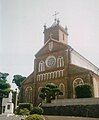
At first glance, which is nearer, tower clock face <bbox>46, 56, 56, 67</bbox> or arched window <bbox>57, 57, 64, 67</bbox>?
arched window <bbox>57, 57, 64, 67</bbox>

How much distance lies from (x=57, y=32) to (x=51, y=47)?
6.57 metres

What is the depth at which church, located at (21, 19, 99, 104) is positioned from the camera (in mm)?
43531

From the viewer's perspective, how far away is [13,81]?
7150 centimetres

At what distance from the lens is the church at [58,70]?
1714 inches

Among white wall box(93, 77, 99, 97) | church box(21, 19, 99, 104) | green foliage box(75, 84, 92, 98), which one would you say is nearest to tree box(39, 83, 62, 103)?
church box(21, 19, 99, 104)

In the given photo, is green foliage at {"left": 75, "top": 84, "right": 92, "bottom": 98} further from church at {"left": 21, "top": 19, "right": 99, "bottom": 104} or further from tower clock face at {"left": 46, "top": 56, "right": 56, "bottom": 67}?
tower clock face at {"left": 46, "top": 56, "right": 56, "bottom": 67}

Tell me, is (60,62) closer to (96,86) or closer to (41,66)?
(41,66)

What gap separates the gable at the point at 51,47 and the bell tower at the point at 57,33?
13.3 feet

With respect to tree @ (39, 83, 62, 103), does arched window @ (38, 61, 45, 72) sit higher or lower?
higher

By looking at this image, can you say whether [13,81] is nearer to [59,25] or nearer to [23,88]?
[23,88]

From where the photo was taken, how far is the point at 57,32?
5600cm

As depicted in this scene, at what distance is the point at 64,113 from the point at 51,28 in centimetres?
2975

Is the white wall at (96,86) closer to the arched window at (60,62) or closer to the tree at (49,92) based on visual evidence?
the tree at (49,92)

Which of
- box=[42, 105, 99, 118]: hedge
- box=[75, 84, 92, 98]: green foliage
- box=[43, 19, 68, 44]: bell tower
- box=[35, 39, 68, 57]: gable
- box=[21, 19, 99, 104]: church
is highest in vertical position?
box=[43, 19, 68, 44]: bell tower
